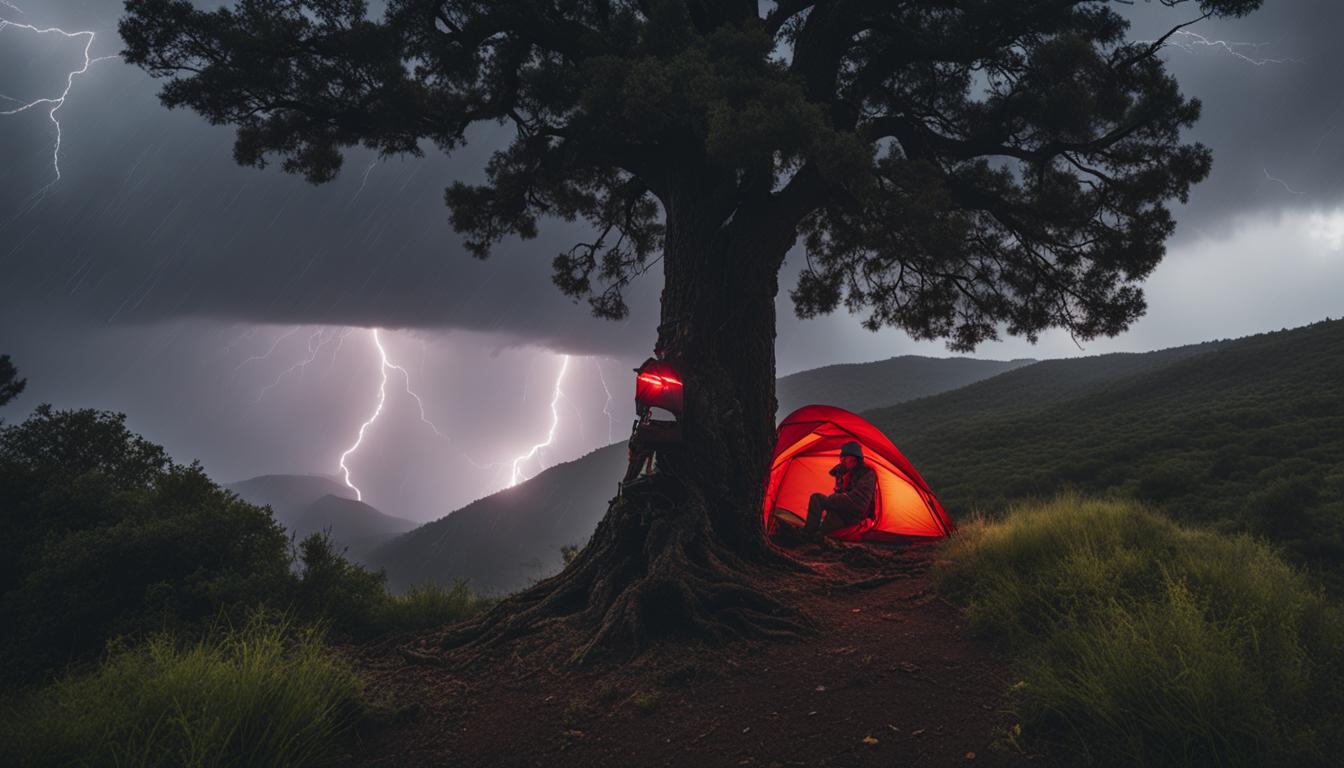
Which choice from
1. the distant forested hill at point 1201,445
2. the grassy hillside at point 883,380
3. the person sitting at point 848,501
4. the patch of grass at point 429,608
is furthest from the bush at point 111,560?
the grassy hillside at point 883,380

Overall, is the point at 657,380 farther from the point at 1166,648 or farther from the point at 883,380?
the point at 883,380

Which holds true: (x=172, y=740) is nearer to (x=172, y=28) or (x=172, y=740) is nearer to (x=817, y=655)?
(x=817, y=655)

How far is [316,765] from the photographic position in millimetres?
2977

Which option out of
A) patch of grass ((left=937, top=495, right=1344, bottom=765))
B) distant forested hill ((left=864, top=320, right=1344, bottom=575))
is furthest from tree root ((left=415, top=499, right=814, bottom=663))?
distant forested hill ((left=864, top=320, right=1344, bottom=575))

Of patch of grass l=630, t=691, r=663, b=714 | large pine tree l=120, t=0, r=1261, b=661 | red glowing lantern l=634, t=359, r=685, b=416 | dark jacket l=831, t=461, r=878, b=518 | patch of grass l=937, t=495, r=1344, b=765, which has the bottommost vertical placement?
patch of grass l=630, t=691, r=663, b=714

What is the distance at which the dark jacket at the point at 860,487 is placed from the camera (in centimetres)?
888

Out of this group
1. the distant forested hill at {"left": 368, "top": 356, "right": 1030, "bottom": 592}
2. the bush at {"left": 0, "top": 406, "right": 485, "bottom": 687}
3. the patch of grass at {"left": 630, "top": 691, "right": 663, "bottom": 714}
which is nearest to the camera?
the patch of grass at {"left": 630, "top": 691, "right": 663, "bottom": 714}

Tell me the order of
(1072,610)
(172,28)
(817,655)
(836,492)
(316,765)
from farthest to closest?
(836,492), (172,28), (817,655), (1072,610), (316,765)

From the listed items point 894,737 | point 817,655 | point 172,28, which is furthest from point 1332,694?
point 172,28

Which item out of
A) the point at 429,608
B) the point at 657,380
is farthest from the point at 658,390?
the point at 429,608

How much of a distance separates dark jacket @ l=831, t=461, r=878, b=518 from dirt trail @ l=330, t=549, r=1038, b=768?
3.95m

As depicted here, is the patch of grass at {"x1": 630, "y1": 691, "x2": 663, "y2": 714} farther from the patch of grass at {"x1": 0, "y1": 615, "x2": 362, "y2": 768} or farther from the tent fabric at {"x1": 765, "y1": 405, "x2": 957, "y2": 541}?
the tent fabric at {"x1": 765, "y1": 405, "x2": 957, "y2": 541}

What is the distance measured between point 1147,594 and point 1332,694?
1.15 metres

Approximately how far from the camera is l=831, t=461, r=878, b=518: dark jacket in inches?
349
